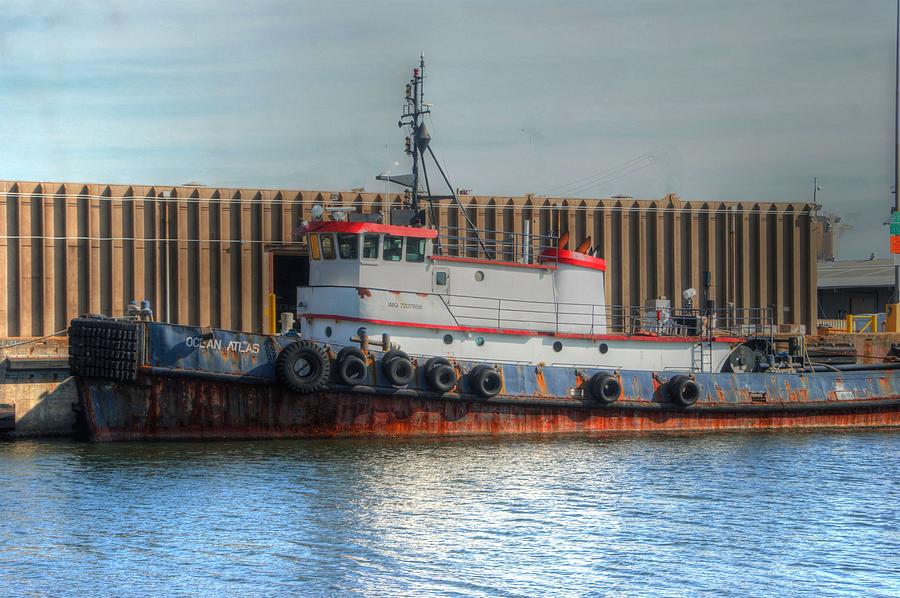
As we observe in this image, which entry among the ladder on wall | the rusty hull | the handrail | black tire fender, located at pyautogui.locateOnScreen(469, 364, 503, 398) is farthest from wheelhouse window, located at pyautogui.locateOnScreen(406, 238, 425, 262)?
the ladder on wall

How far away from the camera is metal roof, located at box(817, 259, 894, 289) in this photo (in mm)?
46022

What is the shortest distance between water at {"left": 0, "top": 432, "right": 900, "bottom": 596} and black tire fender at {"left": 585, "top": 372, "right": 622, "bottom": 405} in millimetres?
1402

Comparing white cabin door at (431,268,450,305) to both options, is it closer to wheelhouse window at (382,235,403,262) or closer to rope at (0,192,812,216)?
wheelhouse window at (382,235,403,262)

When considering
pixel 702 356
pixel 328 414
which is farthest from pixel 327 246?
pixel 702 356

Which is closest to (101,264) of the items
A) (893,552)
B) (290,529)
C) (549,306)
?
(549,306)

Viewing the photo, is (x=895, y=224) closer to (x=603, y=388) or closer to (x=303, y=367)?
(x=603, y=388)

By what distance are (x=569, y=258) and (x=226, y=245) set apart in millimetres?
10085

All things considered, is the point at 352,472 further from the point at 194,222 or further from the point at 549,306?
the point at 194,222

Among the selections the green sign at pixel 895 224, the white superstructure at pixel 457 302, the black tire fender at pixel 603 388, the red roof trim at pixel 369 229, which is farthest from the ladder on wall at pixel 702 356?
the green sign at pixel 895 224

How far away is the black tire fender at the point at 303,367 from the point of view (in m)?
18.8

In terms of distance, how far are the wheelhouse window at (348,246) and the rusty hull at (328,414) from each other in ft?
8.88

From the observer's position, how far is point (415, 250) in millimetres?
20562

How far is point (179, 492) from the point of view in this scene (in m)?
15.2

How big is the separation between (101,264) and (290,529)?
15.7 metres
